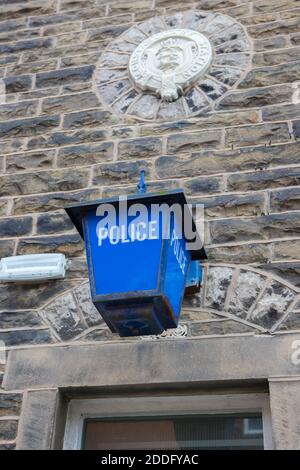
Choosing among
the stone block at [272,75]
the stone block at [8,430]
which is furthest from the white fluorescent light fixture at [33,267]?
the stone block at [272,75]

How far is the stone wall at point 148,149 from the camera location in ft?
11.1

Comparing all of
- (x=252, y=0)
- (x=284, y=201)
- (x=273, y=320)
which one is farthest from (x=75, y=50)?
(x=273, y=320)

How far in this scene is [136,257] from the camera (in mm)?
2725

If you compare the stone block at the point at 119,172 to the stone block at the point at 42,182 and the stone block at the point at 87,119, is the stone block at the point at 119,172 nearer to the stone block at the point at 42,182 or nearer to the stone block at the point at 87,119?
the stone block at the point at 42,182

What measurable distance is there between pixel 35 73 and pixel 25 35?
406 millimetres

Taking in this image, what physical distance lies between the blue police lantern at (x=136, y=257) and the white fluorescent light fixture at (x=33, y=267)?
0.71 meters

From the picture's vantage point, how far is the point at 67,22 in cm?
476

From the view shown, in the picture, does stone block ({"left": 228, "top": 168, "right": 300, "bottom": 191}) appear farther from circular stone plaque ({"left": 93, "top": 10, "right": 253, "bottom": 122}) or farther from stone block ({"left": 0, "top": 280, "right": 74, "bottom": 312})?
stone block ({"left": 0, "top": 280, "right": 74, "bottom": 312})
